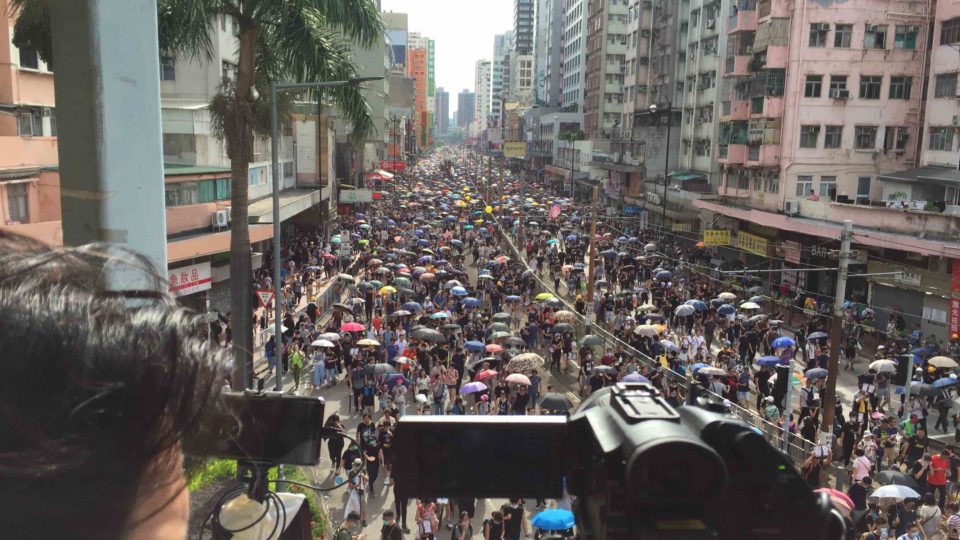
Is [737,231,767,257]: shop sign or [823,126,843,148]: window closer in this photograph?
[737,231,767,257]: shop sign

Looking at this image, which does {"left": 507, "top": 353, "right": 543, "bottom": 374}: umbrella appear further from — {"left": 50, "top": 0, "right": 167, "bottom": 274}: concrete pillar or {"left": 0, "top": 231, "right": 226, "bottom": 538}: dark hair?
{"left": 0, "top": 231, "right": 226, "bottom": 538}: dark hair

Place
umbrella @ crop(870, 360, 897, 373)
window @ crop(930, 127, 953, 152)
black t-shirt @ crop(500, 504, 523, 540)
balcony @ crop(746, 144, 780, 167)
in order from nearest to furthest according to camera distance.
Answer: black t-shirt @ crop(500, 504, 523, 540) < umbrella @ crop(870, 360, 897, 373) < window @ crop(930, 127, 953, 152) < balcony @ crop(746, 144, 780, 167)

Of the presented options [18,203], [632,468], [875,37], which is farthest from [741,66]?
[632,468]

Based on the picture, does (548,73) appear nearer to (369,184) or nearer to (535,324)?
(369,184)

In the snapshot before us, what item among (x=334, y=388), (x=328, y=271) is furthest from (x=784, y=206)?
(x=334, y=388)

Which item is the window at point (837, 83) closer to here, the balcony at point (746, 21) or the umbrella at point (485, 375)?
the balcony at point (746, 21)

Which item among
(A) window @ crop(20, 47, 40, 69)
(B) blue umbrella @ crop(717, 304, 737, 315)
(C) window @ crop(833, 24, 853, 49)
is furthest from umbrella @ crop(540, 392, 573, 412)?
(C) window @ crop(833, 24, 853, 49)

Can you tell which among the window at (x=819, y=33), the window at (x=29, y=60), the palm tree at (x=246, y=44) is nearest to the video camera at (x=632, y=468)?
the palm tree at (x=246, y=44)
